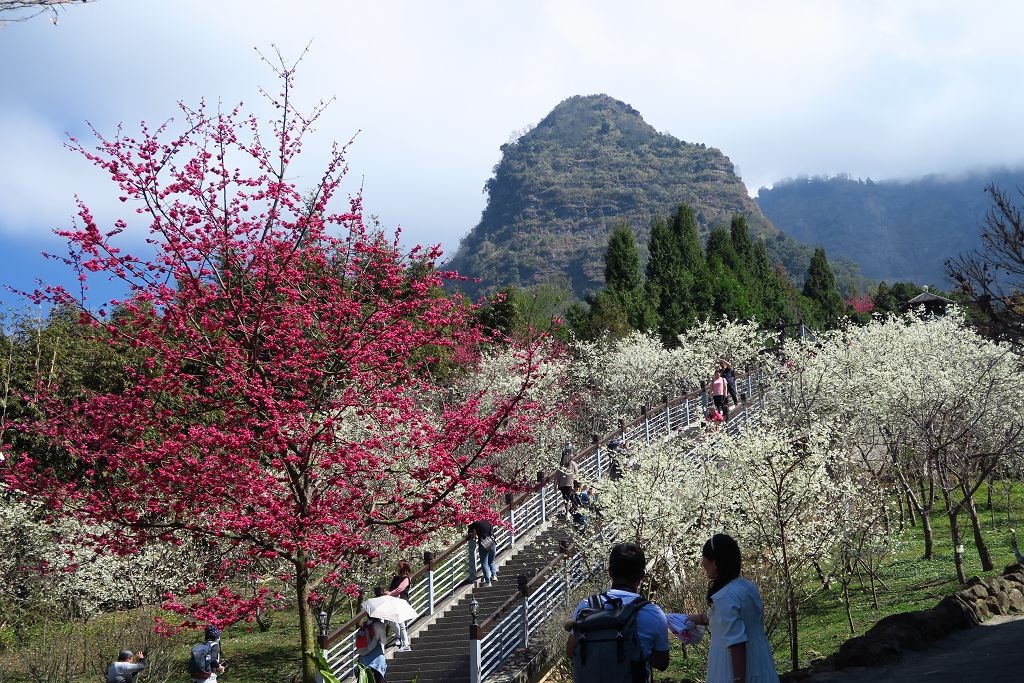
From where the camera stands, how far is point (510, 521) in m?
18.7

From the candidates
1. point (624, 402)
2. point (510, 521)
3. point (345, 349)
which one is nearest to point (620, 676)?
point (345, 349)

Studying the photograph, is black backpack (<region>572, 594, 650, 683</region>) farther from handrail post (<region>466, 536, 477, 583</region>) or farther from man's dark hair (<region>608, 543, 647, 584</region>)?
handrail post (<region>466, 536, 477, 583</region>)

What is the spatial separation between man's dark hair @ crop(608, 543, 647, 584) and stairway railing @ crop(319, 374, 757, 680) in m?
8.01

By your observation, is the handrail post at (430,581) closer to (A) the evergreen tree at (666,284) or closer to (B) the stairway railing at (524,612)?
(B) the stairway railing at (524,612)

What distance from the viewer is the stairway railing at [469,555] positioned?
15.2 m

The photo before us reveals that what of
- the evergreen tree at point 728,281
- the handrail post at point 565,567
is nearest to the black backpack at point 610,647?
the handrail post at point 565,567

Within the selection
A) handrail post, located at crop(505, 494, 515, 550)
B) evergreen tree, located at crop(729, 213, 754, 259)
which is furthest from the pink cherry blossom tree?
evergreen tree, located at crop(729, 213, 754, 259)

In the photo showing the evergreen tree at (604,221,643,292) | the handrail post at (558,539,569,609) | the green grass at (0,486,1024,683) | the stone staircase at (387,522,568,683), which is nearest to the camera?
the green grass at (0,486,1024,683)

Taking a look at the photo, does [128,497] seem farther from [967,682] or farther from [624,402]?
[624,402]

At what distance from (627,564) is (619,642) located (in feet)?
1.41

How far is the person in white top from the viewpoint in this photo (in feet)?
14.4

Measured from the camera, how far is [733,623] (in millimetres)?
4402

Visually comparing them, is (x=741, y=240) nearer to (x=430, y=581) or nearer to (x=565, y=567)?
(x=565, y=567)

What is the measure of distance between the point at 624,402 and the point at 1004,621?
29.9 m
